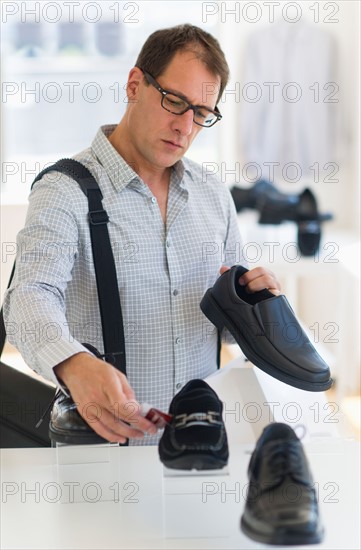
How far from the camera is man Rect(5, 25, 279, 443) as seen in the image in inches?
55.4

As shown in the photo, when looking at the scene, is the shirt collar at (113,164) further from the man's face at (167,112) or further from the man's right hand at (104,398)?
the man's right hand at (104,398)

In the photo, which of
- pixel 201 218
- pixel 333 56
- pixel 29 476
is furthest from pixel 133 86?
pixel 333 56

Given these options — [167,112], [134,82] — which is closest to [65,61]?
[134,82]

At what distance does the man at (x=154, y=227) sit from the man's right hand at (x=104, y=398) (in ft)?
0.85

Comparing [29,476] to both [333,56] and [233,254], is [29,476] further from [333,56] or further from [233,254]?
[333,56]

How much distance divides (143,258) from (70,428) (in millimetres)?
434

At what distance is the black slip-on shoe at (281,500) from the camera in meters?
0.89

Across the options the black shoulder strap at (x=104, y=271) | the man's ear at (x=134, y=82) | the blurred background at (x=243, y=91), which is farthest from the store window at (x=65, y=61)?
the black shoulder strap at (x=104, y=271)

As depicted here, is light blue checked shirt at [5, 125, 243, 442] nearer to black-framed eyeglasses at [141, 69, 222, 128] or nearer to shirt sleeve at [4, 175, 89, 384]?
shirt sleeve at [4, 175, 89, 384]

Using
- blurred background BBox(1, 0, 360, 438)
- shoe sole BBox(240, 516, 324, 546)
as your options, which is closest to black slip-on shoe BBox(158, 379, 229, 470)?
shoe sole BBox(240, 516, 324, 546)

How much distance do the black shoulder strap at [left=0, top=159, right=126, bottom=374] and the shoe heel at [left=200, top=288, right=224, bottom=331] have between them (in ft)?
0.51

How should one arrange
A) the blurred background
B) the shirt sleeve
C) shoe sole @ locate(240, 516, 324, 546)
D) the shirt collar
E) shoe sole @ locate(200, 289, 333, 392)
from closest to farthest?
shoe sole @ locate(240, 516, 324, 546) → the shirt sleeve → shoe sole @ locate(200, 289, 333, 392) → the shirt collar → the blurred background

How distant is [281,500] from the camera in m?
0.91

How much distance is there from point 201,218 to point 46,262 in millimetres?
397
